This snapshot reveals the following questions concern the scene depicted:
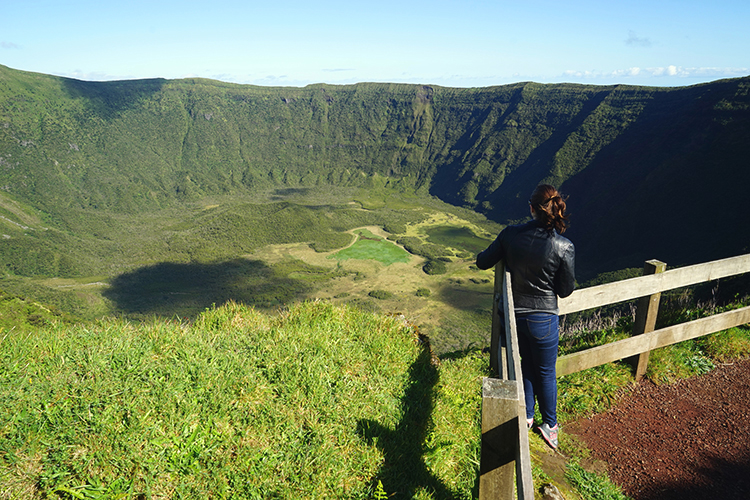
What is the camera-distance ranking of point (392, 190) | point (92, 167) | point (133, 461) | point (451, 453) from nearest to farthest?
1. point (133, 461)
2. point (451, 453)
3. point (92, 167)
4. point (392, 190)

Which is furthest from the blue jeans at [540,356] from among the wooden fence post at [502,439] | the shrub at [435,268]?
the shrub at [435,268]

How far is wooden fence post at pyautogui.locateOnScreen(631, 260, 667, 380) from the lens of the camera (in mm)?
4758

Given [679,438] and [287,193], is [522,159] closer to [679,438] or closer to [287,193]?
[287,193]

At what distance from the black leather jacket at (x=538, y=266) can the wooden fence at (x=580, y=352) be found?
0.50 feet

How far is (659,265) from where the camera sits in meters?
4.71

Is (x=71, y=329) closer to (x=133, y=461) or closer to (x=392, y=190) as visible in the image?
(x=133, y=461)

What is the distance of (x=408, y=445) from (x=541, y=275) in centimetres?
192

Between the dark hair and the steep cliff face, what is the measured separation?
6587 cm

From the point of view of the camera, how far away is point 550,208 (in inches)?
139

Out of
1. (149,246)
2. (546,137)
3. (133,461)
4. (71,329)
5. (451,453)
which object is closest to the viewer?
(133,461)

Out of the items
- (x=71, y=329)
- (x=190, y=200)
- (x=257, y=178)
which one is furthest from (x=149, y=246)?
(x=71, y=329)

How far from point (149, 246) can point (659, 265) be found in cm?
12818

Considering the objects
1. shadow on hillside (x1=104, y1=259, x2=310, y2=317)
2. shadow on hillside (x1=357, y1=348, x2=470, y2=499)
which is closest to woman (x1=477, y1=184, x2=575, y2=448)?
shadow on hillside (x1=357, y1=348, x2=470, y2=499)

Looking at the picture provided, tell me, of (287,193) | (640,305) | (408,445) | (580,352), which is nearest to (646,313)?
(640,305)
